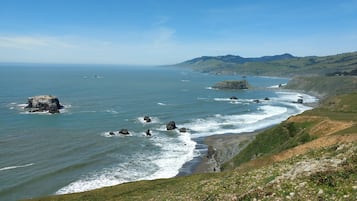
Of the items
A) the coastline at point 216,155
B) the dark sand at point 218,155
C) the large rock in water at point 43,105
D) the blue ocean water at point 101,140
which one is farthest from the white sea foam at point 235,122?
the large rock in water at point 43,105

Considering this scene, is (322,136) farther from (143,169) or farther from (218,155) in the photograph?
(143,169)

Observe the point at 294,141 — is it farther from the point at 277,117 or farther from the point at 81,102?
the point at 81,102

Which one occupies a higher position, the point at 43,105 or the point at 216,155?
the point at 43,105

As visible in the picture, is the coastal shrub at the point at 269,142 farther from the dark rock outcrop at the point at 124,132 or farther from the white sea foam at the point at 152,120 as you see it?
the white sea foam at the point at 152,120

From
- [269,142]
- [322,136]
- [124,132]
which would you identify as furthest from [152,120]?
[322,136]

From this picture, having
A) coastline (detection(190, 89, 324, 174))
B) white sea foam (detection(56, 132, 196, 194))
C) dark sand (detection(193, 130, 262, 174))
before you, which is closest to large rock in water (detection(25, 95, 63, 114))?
white sea foam (detection(56, 132, 196, 194))

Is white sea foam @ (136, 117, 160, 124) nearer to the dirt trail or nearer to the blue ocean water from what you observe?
the blue ocean water

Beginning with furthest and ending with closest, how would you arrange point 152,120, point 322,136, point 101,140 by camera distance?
point 152,120 < point 101,140 < point 322,136

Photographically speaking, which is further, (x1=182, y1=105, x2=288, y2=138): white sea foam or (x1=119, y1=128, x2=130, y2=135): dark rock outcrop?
(x1=182, y1=105, x2=288, y2=138): white sea foam

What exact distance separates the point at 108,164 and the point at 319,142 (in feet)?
Answer: 154

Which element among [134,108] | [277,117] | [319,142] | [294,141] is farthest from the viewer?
[134,108]

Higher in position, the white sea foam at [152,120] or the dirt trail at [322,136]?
the dirt trail at [322,136]

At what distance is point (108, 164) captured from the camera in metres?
75.1

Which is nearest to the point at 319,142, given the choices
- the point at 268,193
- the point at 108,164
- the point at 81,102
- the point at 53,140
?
the point at 268,193
